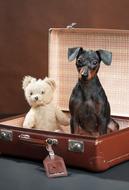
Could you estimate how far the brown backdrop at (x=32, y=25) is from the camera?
1271mm

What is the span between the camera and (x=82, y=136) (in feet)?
3.10

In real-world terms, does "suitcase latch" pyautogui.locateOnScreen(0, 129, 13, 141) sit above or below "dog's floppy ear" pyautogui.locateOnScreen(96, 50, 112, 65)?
below

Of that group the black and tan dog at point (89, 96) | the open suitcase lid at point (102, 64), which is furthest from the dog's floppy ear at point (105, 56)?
the open suitcase lid at point (102, 64)

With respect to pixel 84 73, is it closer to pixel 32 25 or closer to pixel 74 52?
pixel 74 52

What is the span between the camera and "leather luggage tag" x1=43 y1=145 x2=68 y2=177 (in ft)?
3.05

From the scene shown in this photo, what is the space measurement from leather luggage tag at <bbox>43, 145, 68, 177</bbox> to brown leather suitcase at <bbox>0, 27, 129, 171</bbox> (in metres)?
0.02

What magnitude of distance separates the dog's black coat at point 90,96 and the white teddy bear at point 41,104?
9cm

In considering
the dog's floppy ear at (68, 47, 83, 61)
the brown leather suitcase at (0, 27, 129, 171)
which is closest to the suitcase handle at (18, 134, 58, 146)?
the brown leather suitcase at (0, 27, 129, 171)

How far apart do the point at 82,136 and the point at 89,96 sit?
13cm

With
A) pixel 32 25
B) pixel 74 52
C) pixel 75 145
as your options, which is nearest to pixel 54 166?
pixel 75 145

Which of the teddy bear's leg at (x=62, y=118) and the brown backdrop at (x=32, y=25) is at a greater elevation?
the brown backdrop at (x=32, y=25)

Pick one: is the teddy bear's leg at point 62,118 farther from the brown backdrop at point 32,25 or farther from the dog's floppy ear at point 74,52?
the brown backdrop at point 32,25

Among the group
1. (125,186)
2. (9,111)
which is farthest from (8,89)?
(125,186)

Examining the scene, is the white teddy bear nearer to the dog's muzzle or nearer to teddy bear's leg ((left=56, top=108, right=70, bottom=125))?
teddy bear's leg ((left=56, top=108, right=70, bottom=125))
